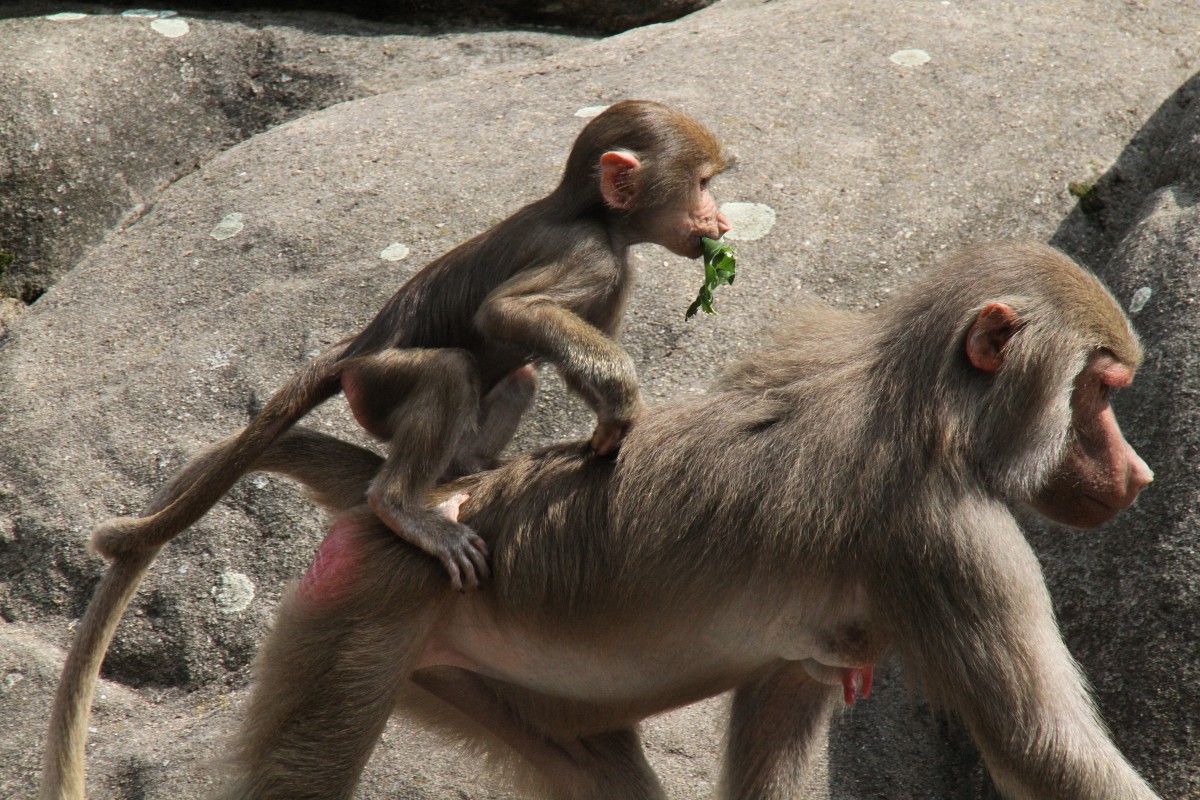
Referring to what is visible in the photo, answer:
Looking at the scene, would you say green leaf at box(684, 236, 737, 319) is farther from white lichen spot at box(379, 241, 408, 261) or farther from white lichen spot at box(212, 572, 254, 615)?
white lichen spot at box(212, 572, 254, 615)

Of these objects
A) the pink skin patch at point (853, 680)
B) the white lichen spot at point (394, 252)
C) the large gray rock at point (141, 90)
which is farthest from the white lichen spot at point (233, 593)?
the large gray rock at point (141, 90)

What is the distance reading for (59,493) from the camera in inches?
170

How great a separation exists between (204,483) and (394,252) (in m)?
1.92

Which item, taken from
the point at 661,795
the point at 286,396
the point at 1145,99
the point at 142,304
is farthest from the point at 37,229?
the point at 1145,99

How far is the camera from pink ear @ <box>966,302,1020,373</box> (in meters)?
2.93

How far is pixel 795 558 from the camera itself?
9.75ft

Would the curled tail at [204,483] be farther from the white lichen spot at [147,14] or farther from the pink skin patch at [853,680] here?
the white lichen spot at [147,14]

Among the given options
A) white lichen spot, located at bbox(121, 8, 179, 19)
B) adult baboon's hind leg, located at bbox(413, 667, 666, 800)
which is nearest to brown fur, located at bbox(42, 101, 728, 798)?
adult baboon's hind leg, located at bbox(413, 667, 666, 800)

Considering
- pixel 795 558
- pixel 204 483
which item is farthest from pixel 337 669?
pixel 795 558

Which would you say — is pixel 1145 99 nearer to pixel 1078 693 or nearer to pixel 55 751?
pixel 1078 693

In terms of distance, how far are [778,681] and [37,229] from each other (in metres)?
4.03

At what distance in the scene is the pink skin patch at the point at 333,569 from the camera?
9.85 feet

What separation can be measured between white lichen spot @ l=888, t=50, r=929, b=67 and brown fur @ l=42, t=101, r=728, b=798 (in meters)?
2.43

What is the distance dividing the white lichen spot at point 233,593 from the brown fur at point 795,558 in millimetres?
1136
